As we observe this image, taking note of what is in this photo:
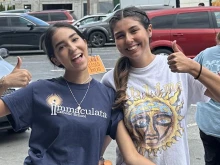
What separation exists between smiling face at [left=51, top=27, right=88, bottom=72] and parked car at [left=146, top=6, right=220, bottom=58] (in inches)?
417

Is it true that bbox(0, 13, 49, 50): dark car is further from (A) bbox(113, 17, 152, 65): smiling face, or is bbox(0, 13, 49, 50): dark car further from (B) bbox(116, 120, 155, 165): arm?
(B) bbox(116, 120, 155, 165): arm

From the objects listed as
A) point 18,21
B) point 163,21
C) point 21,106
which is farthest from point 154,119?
point 18,21

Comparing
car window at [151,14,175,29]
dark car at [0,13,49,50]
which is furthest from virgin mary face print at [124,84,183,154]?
dark car at [0,13,49,50]

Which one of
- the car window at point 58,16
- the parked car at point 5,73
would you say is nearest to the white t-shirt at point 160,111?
the parked car at point 5,73

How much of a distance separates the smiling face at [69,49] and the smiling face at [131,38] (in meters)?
0.19

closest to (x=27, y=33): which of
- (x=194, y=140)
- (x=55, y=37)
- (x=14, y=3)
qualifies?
(x=194, y=140)

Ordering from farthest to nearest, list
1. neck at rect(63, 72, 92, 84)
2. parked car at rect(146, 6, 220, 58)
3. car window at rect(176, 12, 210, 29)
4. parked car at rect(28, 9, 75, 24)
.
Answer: parked car at rect(28, 9, 75, 24), car window at rect(176, 12, 210, 29), parked car at rect(146, 6, 220, 58), neck at rect(63, 72, 92, 84)

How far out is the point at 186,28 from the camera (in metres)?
13.0

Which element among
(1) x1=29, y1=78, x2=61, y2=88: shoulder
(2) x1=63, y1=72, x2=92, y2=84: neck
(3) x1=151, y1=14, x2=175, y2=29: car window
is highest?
(2) x1=63, y1=72, x2=92, y2=84: neck

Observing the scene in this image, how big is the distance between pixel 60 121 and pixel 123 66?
471mm

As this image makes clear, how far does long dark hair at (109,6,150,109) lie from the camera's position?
2.26 m

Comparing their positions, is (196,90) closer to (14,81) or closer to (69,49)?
(69,49)

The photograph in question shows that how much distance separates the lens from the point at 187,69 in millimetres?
2139

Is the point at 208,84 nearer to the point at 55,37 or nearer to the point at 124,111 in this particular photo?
the point at 124,111
